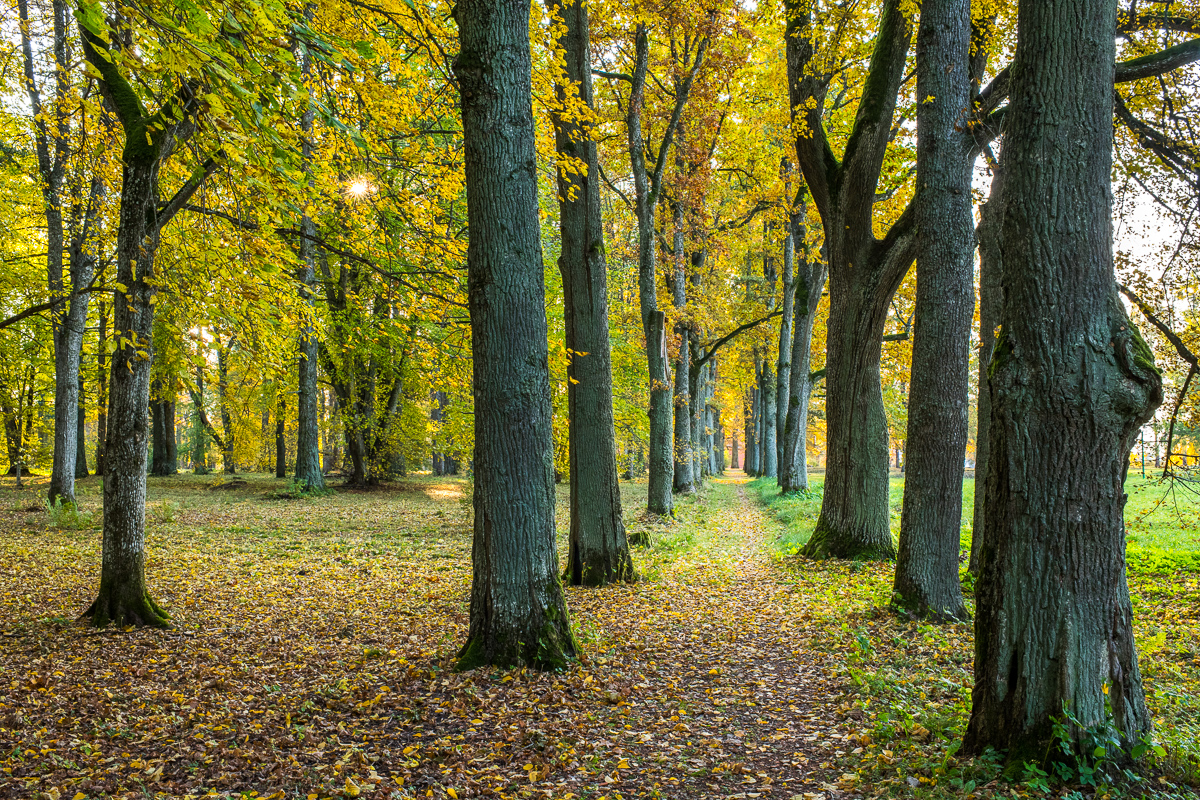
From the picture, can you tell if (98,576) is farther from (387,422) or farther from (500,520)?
(387,422)

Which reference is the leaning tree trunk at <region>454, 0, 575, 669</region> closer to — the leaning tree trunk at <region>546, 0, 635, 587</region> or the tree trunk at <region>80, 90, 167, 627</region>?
the leaning tree trunk at <region>546, 0, 635, 587</region>

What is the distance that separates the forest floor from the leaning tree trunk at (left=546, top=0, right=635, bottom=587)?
49cm

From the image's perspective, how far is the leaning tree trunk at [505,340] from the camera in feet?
15.6

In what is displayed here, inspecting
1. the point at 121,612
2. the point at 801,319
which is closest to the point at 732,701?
the point at 121,612

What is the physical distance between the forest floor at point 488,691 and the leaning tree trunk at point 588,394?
1.60 ft

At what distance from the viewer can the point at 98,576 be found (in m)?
7.86

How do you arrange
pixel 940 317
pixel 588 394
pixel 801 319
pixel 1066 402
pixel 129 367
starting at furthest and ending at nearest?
pixel 801 319, pixel 588 394, pixel 940 317, pixel 129 367, pixel 1066 402

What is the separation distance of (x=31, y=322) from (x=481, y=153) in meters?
19.9

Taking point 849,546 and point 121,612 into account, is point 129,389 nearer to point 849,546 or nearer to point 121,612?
point 121,612

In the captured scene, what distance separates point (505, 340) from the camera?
15.7ft

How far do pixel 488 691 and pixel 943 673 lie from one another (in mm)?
3281

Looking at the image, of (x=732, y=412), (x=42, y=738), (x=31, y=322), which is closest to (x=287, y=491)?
(x=31, y=322)

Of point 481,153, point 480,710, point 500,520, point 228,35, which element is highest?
point 228,35

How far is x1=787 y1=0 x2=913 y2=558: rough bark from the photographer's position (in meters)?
8.12
